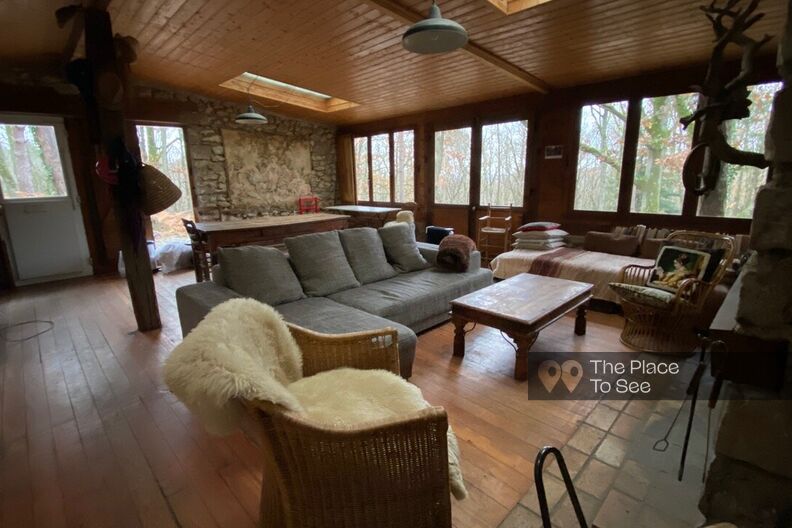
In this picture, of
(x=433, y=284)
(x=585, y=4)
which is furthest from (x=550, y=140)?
(x=433, y=284)

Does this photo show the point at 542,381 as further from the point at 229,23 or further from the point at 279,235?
the point at 229,23

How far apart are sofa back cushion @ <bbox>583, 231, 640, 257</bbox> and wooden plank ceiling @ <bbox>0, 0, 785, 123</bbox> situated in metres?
1.82

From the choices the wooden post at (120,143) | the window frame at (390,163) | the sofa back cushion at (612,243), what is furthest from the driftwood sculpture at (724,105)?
the window frame at (390,163)

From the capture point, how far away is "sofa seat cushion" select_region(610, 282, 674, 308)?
2.63m

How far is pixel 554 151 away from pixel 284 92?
14.0 feet

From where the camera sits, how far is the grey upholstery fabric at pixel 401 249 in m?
3.56

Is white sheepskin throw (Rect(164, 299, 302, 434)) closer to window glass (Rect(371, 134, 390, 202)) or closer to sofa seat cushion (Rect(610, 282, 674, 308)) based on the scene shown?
sofa seat cushion (Rect(610, 282, 674, 308))

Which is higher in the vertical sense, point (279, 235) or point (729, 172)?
point (729, 172)

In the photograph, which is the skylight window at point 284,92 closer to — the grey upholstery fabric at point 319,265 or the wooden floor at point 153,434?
the grey upholstery fabric at point 319,265

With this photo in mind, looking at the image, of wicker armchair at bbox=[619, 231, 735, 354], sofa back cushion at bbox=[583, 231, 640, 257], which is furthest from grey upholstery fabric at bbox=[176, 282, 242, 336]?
sofa back cushion at bbox=[583, 231, 640, 257]

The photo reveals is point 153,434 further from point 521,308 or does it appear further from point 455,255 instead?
point 455,255

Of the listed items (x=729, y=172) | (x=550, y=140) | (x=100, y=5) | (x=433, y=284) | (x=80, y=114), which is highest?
(x=100, y=5)

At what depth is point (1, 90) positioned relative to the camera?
4.20m

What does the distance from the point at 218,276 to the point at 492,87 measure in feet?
13.7
